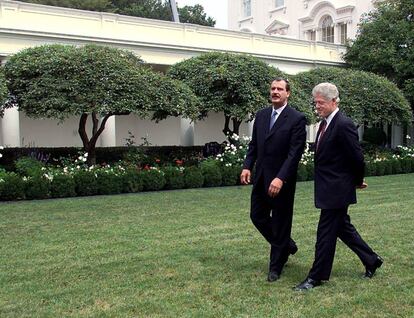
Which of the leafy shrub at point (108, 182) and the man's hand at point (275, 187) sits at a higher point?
the man's hand at point (275, 187)

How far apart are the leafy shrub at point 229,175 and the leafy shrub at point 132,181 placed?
2761 millimetres

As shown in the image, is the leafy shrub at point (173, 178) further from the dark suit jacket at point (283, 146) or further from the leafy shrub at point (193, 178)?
the dark suit jacket at point (283, 146)

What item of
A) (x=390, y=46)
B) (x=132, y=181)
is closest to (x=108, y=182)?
(x=132, y=181)

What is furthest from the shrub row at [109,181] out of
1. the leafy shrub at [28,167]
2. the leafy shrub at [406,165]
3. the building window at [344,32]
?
the building window at [344,32]

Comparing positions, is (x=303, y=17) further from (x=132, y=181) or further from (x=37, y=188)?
(x=37, y=188)

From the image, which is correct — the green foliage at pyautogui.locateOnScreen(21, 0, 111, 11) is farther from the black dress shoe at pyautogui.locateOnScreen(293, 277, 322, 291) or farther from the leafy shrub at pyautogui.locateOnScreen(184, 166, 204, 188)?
the black dress shoe at pyautogui.locateOnScreen(293, 277, 322, 291)

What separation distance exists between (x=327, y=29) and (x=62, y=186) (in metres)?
30.2

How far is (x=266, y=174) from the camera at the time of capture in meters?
4.98

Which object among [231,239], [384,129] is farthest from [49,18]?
[384,129]

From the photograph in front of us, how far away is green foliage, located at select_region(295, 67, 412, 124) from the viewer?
67.1ft

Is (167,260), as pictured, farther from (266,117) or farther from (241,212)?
(241,212)

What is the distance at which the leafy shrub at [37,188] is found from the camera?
12164 mm

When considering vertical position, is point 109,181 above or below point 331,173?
below

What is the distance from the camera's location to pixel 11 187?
11.9 m
